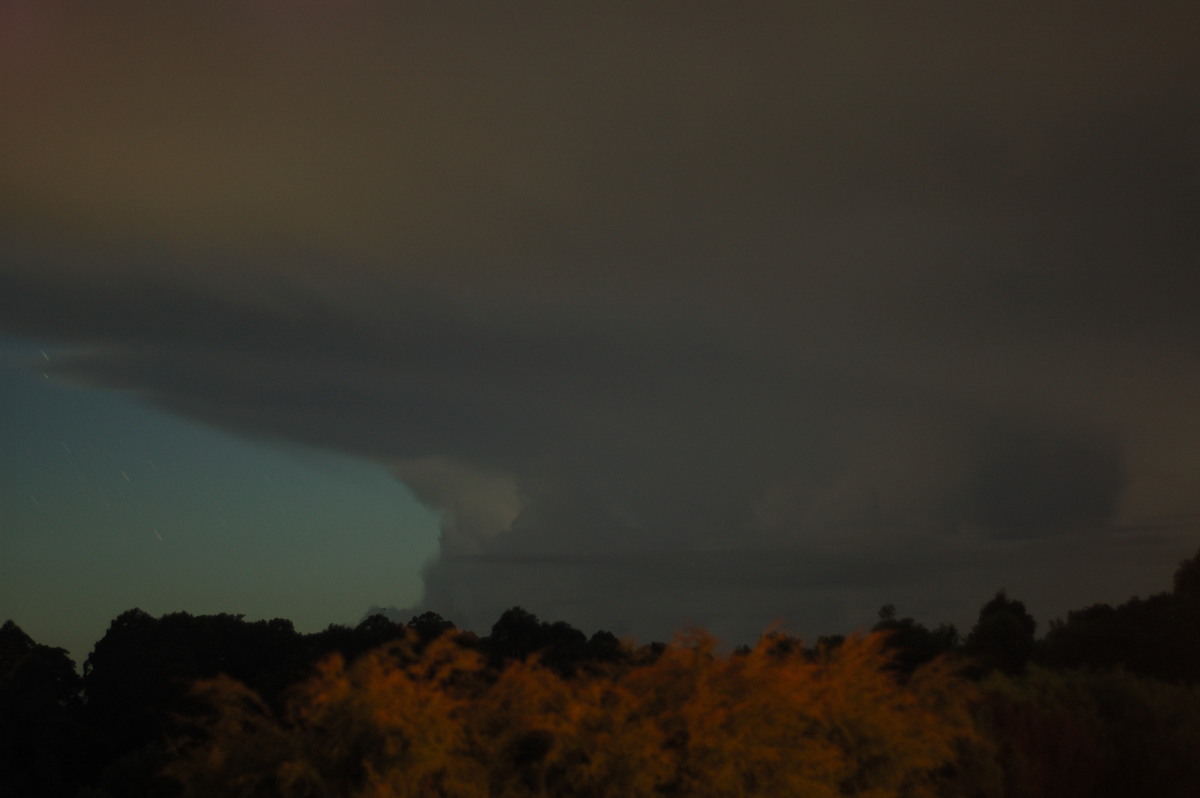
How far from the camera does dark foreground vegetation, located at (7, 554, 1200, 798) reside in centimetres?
985

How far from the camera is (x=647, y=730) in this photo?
10414 mm

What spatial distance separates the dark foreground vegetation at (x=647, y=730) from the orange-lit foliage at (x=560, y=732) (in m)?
0.02

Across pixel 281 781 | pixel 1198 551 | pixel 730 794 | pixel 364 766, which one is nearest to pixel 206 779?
pixel 281 781

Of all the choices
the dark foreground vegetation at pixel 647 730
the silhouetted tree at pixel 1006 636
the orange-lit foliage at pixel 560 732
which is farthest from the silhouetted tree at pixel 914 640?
the orange-lit foliage at pixel 560 732

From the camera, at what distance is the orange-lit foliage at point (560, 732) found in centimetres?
978

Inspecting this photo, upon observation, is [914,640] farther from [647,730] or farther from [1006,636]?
[647,730]

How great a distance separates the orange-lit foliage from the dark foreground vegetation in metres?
0.02

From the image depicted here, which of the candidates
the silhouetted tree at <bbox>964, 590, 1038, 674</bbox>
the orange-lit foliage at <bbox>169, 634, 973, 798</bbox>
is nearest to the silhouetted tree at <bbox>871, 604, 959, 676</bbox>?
the silhouetted tree at <bbox>964, 590, 1038, 674</bbox>

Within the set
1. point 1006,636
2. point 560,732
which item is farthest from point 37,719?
point 1006,636

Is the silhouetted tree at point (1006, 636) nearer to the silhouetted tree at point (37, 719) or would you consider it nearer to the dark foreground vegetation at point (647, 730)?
the dark foreground vegetation at point (647, 730)

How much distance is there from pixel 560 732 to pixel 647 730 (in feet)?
2.51

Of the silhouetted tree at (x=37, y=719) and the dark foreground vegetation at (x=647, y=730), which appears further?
the silhouetted tree at (x=37, y=719)

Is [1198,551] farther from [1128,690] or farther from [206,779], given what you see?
[206,779]

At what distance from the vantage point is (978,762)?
14.1 metres
